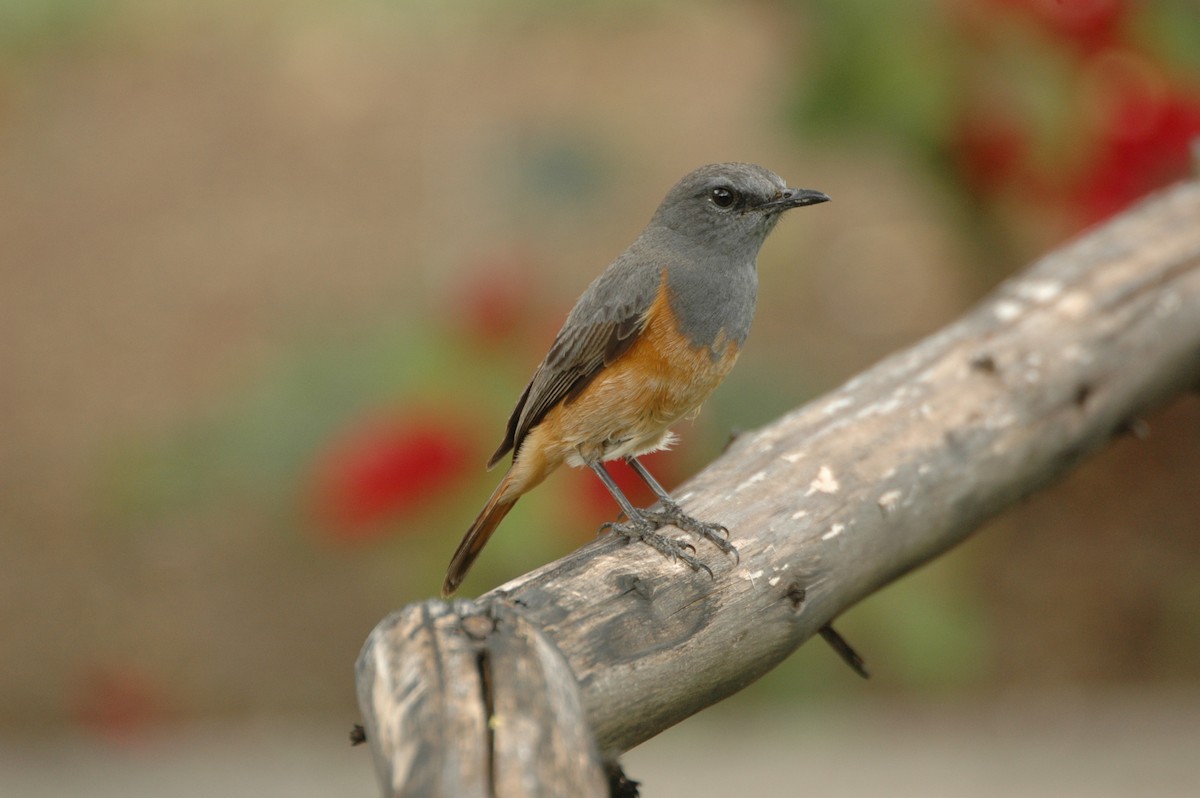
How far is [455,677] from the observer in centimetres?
223

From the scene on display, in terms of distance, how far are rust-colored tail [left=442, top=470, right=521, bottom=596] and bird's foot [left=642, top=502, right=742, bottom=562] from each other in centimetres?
55

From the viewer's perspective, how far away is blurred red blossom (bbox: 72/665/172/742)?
20.2ft

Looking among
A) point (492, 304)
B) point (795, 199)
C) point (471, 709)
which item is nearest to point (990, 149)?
point (795, 199)

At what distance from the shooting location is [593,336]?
3.70 metres

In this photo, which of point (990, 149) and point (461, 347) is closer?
point (461, 347)

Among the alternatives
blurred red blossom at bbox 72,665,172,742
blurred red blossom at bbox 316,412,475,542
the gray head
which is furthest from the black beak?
blurred red blossom at bbox 72,665,172,742

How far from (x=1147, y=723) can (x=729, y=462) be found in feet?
12.0

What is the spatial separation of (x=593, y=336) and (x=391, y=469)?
1.06 m

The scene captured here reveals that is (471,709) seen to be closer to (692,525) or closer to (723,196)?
(692,525)

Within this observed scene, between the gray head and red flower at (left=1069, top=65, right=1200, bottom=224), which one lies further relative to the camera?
red flower at (left=1069, top=65, right=1200, bottom=224)

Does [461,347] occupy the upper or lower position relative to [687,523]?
upper

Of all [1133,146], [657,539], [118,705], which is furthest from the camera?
[118,705]

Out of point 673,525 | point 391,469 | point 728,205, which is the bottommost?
point 673,525

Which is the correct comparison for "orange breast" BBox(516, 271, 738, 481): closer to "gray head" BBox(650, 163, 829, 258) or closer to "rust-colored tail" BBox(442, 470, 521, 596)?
"rust-colored tail" BBox(442, 470, 521, 596)
